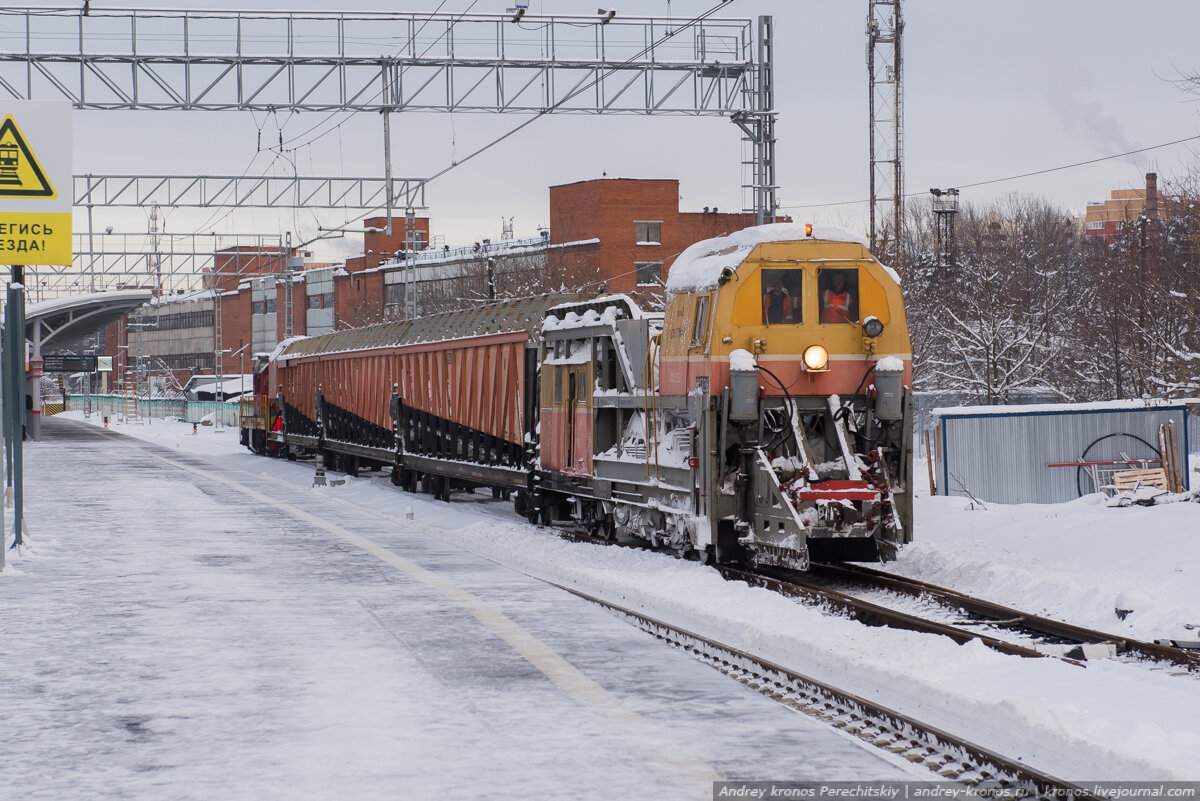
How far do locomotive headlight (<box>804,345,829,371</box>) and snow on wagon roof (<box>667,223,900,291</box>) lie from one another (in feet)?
3.98

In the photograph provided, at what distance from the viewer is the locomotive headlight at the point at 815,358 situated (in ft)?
46.5

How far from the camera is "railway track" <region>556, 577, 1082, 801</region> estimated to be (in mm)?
6605

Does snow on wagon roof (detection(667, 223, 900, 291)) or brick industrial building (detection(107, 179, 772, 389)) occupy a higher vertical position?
brick industrial building (detection(107, 179, 772, 389))

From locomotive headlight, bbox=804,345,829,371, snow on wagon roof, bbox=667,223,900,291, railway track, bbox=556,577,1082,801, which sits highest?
snow on wagon roof, bbox=667,223,900,291

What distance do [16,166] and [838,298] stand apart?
10.1 m

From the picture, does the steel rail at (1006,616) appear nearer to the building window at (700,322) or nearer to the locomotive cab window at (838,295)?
the locomotive cab window at (838,295)

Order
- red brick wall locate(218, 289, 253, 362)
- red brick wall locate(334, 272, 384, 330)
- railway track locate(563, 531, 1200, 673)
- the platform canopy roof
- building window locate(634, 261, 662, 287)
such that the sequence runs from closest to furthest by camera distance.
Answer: railway track locate(563, 531, 1200, 673) → the platform canopy roof → building window locate(634, 261, 662, 287) → red brick wall locate(334, 272, 384, 330) → red brick wall locate(218, 289, 253, 362)

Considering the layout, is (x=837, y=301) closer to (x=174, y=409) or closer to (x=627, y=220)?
(x=627, y=220)

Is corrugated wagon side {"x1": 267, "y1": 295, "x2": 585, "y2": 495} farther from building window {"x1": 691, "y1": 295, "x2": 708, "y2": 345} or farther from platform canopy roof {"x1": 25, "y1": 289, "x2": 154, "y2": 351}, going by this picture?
platform canopy roof {"x1": 25, "y1": 289, "x2": 154, "y2": 351}

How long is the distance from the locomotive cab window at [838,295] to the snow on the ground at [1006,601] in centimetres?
302

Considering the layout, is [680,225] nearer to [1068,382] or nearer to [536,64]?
[1068,382]

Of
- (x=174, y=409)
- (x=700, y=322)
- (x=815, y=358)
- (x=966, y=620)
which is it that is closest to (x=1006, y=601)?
(x=966, y=620)

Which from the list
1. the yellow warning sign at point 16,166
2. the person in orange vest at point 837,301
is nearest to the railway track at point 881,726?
the person in orange vest at point 837,301

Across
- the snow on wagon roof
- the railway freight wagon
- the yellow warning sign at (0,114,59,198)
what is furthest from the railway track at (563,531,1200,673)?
the yellow warning sign at (0,114,59,198)
